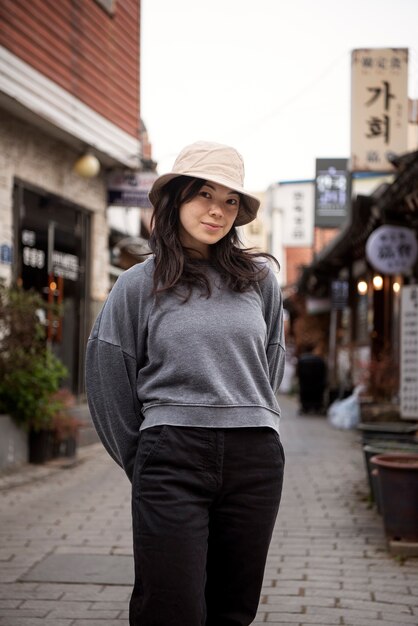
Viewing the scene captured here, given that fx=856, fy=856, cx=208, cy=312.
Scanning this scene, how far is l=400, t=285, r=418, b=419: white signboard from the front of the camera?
34.7ft

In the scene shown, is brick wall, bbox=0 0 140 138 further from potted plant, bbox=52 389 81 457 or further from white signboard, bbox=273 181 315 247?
white signboard, bbox=273 181 315 247

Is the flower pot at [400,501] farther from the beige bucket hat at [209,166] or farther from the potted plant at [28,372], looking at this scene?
the potted plant at [28,372]

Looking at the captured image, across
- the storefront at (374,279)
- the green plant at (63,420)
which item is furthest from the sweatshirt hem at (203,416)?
the green plant at (63,420)

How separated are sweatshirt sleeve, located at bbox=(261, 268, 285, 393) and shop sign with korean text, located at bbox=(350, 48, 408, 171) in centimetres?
968

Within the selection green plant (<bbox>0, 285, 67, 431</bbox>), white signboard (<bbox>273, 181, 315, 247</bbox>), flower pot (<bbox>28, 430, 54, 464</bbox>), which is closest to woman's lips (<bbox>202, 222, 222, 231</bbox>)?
green plant (<bbox>0, 285, 67, 431</bbox>)

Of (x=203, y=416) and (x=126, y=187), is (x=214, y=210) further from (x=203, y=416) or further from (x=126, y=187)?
(x=126, y=187)

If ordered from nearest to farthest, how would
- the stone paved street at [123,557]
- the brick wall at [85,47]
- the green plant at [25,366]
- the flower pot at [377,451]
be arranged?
the stone paved street at [123,557] → the flower pot at [377,451] → the green plant at [25,366] → the brick wall at [85,47]

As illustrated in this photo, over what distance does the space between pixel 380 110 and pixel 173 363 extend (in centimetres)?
1044

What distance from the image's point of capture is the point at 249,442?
2.61 meters

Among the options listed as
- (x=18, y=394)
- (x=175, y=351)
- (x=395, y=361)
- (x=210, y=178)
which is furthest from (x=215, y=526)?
(x=395, y=361)

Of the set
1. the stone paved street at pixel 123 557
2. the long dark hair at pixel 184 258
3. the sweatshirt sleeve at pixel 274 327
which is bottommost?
the stone paved street at pixel 123 557

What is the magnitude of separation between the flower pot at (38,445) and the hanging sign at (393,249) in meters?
5.07

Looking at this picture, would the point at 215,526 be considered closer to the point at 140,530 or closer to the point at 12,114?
the point at 140,530

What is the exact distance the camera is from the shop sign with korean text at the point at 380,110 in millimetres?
12227
